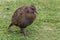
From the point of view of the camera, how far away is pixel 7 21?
8203 mm

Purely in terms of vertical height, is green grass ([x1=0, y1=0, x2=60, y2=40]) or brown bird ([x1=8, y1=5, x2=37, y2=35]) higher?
brown bird ([x1=8, y1=5, x2=37, y2=35])

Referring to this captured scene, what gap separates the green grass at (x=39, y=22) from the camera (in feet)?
23.7

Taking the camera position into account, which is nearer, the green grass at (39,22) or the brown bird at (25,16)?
the brown bird at (25,16)

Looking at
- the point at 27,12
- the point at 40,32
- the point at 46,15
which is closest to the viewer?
the point at 27,12

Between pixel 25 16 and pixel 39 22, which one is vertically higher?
pixel 25 16

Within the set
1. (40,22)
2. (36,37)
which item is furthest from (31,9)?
(40,22)

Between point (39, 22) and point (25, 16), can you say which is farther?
point (39, 22)

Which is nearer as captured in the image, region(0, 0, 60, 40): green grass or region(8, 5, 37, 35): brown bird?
region(8, 5, 37, 35): brown bird

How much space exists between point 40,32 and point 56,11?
6.23 ft

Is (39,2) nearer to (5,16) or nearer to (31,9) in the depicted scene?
(5,16)

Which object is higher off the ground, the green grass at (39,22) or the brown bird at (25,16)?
the brown bird at (25,16)

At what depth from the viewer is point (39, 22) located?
26.9ft

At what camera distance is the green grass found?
7.23m

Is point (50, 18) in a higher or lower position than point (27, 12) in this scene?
lower
